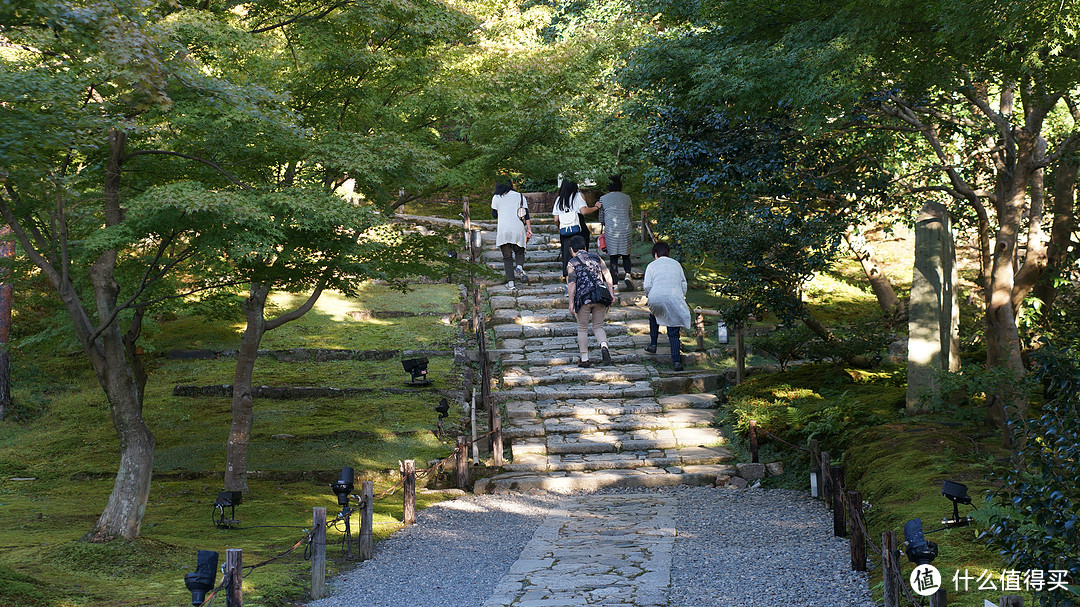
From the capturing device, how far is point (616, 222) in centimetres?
1570

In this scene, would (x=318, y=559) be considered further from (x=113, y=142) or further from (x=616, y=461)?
(x=616, y=461)

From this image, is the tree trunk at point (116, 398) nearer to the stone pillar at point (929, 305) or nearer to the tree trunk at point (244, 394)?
the tree trunk at point (244, 394)

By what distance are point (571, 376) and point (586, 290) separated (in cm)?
140

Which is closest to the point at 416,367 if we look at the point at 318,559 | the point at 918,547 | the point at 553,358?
the point at 553,358

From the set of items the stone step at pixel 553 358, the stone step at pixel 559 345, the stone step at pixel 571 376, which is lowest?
the stone step at pixel 571 376

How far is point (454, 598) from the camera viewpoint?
6344 millimetres

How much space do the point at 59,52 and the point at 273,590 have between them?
4675 mm

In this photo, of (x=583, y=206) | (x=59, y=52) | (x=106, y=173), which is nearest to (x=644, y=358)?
(x=583, y=206)

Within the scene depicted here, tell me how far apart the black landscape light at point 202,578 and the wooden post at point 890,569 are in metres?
3.91

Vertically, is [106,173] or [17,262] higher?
[106,173]

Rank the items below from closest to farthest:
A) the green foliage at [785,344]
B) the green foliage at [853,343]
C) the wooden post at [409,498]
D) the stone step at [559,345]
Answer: the wooden post at [409,498]
the green foliage at [853,343]
the green foliage at [785,344]
the stone step at [559,345]

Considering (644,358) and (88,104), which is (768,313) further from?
(88,104)

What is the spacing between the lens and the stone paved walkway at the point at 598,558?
6148mm

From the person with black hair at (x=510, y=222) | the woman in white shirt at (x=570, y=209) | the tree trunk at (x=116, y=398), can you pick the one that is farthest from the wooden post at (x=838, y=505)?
the person with black hair at (x=510, y=222)
